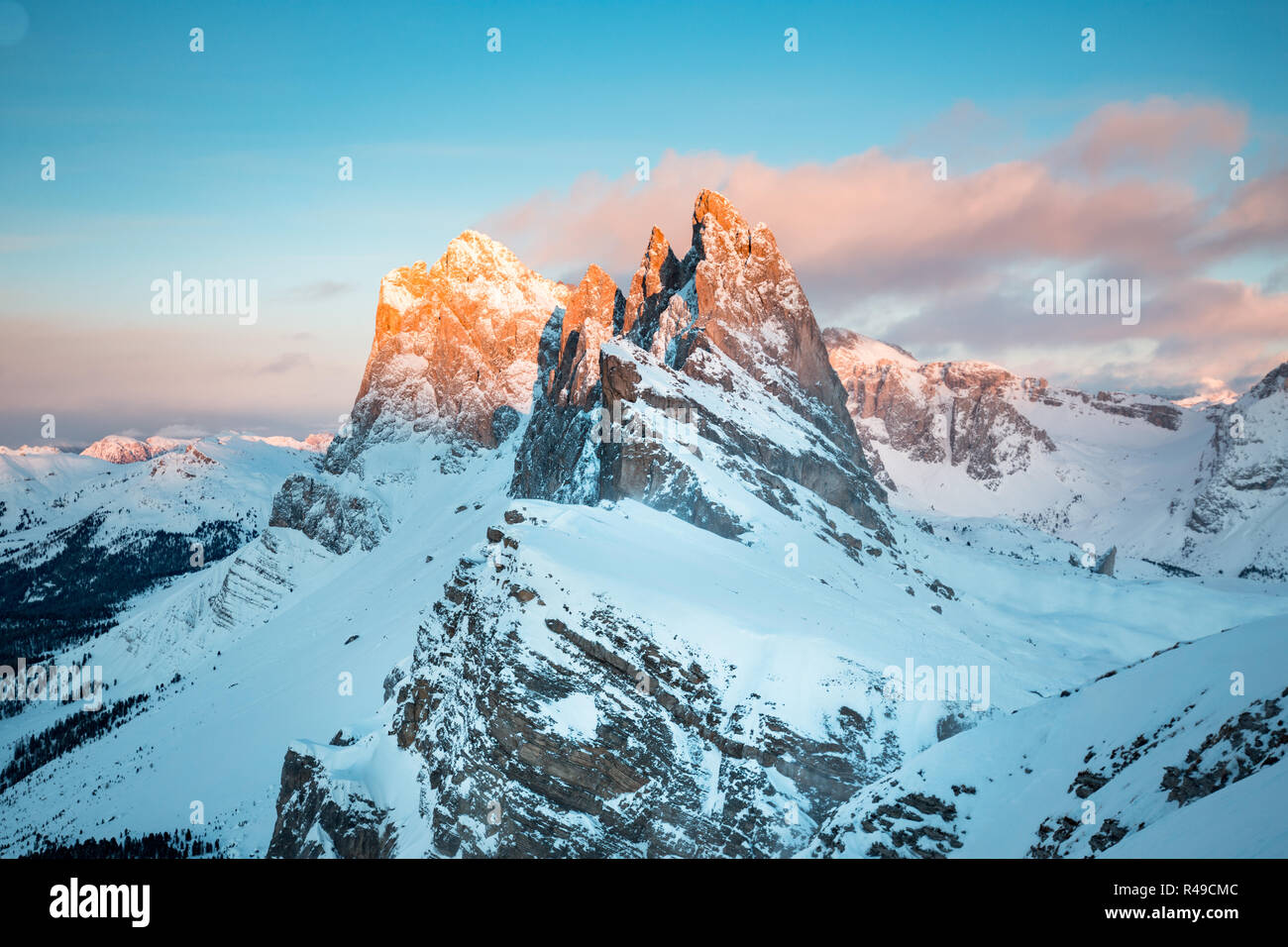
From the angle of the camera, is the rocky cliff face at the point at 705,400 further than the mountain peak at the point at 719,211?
No

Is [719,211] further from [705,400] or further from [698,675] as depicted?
[698,675]

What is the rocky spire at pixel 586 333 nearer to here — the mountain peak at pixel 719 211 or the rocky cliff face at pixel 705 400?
the rocky cliff face at pixel 705 400

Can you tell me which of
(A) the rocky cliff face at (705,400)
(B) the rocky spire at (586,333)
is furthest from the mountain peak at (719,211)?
(B) the rocky spire at (586,333)

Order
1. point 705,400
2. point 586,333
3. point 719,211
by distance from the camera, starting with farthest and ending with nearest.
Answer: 1. point 586,333
2. point 719,211
3. point 705,400

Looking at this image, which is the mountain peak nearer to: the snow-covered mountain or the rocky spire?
the snow-covered mountain

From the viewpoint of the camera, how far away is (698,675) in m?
54.5

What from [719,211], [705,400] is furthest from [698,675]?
[719,211]

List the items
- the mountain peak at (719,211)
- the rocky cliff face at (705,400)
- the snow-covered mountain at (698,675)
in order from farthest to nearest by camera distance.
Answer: the mountain peak at (719,211) < the rocky cliff face at (705,400) < the snow-covered mountain at (698,675)

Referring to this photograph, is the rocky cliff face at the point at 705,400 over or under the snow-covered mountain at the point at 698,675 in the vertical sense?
over

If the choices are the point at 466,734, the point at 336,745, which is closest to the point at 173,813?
the point at 336,745

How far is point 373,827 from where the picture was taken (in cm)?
5762

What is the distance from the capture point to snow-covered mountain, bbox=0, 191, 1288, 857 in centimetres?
3378

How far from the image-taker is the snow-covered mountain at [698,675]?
33.8m
